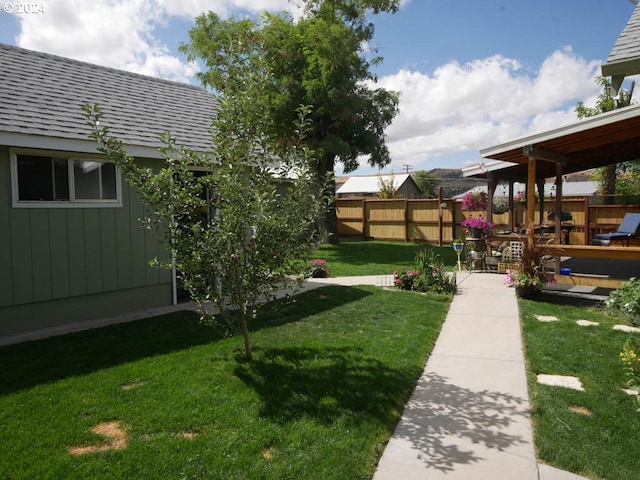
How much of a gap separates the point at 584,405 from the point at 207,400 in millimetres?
3161

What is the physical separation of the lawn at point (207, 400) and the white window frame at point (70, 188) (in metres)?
1.84

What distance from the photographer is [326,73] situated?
47.9ft

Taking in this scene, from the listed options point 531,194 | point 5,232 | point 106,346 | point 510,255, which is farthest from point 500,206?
point 5,232

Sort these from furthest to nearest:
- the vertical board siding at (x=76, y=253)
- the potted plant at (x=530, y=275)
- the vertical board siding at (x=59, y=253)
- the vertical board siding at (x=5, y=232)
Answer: the potted plant at (x=530, y=275) < the vertical board siding at (x=76, y=253) < the vertical board siding at (x=59, y=253) < the vertical board siding at (x=5, y=232)

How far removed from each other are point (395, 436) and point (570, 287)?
266 inches

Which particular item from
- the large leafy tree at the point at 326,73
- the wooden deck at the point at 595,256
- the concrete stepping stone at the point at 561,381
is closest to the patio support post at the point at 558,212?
the wooden deck at the point at 595,256

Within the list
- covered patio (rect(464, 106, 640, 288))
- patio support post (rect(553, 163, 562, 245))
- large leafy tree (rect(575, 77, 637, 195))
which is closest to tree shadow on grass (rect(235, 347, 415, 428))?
covered patio (rect(464, 106, 640, 288))

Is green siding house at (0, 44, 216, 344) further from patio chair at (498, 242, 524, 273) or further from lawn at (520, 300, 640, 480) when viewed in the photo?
patio chair at (498, 242, 524, 273)

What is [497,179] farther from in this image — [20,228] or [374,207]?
[20,228]

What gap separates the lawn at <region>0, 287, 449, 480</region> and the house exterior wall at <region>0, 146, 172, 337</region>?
0.81m

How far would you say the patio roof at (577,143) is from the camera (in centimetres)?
715

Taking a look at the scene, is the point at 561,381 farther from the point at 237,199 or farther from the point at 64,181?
the point at 64,181

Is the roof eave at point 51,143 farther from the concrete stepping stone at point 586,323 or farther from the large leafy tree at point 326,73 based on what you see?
the large leafy tree at point 326,73

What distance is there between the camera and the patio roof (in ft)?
23.5
